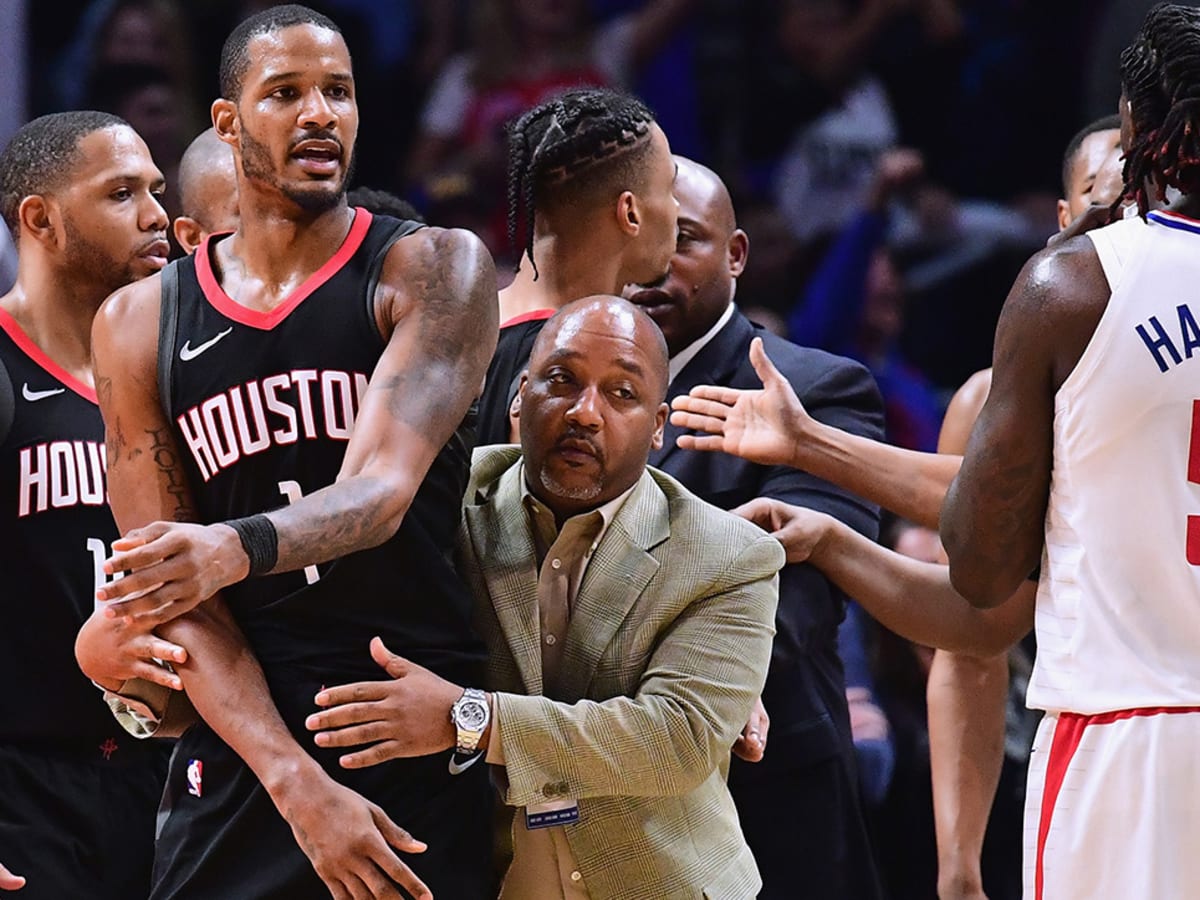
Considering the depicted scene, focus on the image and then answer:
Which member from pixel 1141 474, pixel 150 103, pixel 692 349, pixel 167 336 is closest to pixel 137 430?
pixel 167 336

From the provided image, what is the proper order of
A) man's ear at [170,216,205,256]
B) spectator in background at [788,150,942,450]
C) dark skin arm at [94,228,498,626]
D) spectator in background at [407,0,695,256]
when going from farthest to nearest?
spectator in background at [407,0,695,256] → spectator in background at [788,150,942,450] → man's ear at [170,216,205,256] → dark skin arm at [94,228,498,626]

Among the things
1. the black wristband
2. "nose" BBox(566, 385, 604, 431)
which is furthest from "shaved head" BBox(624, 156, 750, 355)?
the black wristband

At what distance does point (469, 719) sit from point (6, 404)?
1.56 meters

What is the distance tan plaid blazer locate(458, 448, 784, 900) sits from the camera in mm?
3125

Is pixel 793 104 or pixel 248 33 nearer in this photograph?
pixel 248 33

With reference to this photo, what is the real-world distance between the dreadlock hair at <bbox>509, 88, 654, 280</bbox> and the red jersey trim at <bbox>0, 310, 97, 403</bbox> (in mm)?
1053

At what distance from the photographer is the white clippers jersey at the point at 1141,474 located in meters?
2.95

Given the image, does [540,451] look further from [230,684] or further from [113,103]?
[113,103]

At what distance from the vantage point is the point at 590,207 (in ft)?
13.7

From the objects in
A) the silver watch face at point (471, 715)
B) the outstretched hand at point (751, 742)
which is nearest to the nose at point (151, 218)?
the silver watch face at point (471, 715)

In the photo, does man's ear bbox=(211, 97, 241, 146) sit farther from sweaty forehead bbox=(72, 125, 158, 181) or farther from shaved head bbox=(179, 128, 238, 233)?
shaved head bbox=(179, 128, 238, 233)

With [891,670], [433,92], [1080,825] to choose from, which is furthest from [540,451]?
[433,92]

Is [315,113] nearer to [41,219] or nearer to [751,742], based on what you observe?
[41,219]

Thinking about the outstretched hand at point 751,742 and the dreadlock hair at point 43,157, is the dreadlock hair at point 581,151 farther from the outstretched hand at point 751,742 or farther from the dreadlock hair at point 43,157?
the outstretched hand at point 751,742
